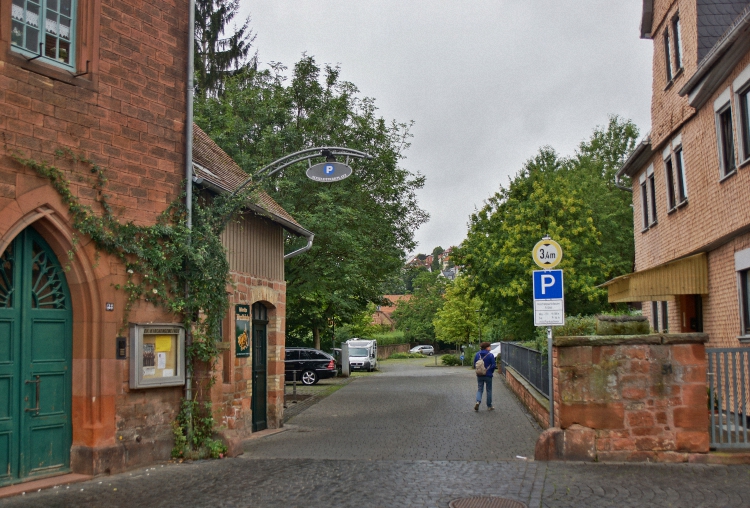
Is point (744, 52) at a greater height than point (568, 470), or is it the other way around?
point (744, 52)

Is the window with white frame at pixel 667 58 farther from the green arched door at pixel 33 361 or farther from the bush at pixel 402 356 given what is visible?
the bush at pixel 402 356

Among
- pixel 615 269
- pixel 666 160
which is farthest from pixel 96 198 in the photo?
pixel 615 269

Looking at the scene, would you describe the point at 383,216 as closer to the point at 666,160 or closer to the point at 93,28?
the point at 666,160

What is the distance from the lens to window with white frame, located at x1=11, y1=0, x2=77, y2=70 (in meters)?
8.94

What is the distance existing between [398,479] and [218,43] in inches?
1099

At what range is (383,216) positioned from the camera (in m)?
27.9

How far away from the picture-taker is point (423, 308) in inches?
3278

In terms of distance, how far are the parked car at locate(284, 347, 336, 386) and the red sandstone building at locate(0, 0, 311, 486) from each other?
20.7 meters

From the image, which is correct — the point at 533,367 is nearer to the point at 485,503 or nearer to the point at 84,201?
→ the point at 485,503

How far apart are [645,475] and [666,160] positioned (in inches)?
405

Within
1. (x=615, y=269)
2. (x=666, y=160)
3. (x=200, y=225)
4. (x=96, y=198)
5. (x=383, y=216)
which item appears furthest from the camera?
(x=615, y=269)

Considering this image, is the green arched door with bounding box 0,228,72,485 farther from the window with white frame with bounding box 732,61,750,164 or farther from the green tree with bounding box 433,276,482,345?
the green tree with bounding box 433,276,482,345

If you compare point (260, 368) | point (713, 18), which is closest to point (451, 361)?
→ point (260, 368)

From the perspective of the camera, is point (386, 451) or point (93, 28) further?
point (386, 451)
